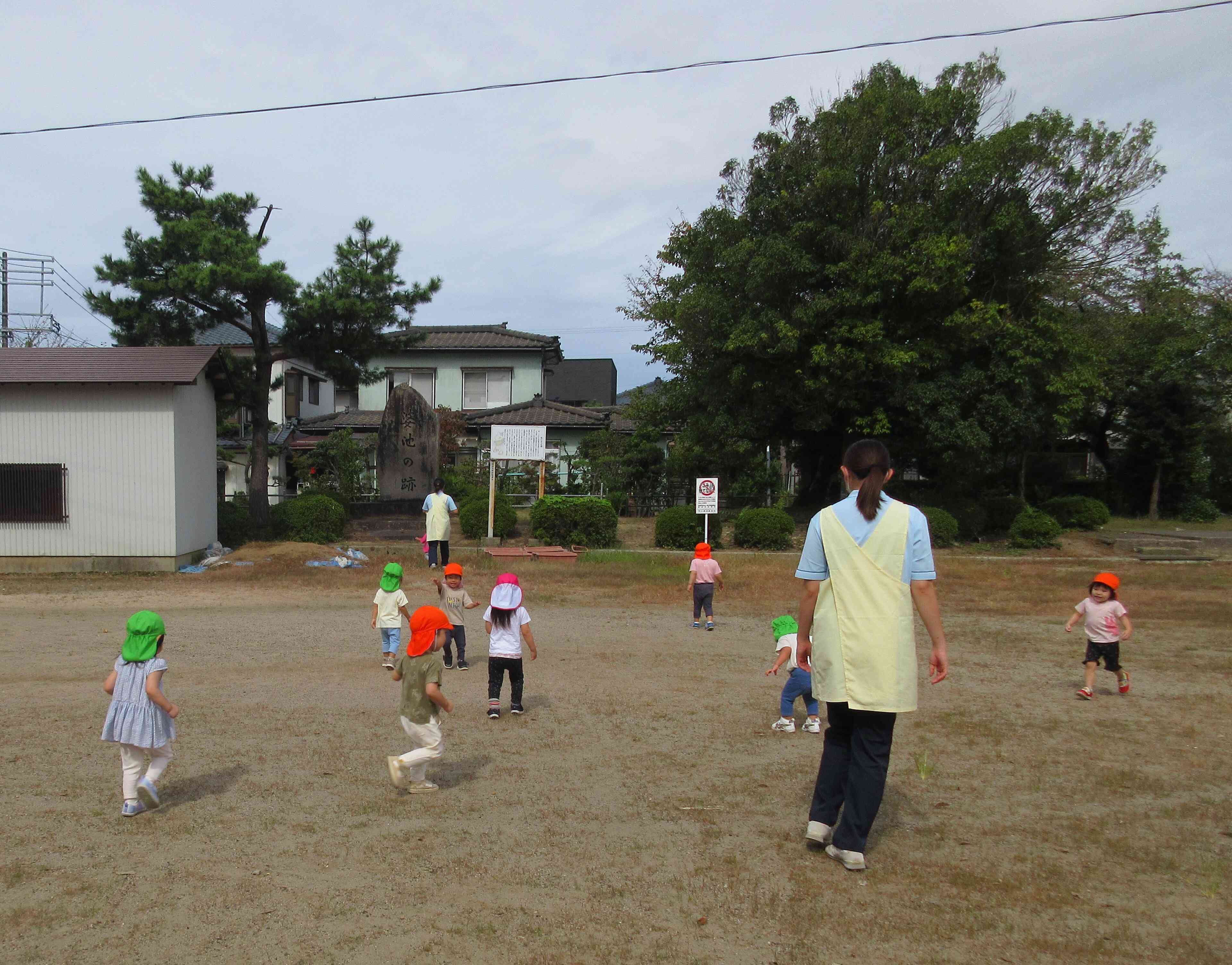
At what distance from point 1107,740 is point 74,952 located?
6000 millimetres

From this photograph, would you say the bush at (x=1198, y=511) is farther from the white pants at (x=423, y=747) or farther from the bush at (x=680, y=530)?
the white pants at (x=423, y=747)

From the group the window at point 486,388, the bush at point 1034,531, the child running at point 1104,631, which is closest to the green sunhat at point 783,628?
the child running at point 1104,631

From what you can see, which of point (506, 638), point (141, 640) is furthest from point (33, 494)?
point (141, 640)

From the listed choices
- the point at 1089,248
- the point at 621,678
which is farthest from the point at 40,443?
the point at 1089,248

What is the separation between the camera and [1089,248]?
928 inches

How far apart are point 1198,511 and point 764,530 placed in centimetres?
1709

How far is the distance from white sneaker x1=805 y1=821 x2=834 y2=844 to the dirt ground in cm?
7

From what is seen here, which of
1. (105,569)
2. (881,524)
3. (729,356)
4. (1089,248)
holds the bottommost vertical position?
(105,569)

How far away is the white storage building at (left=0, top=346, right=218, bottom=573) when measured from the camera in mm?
15414

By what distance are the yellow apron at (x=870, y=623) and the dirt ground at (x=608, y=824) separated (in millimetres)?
818

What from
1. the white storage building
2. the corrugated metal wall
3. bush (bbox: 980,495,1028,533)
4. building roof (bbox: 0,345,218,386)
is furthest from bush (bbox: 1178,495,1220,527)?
the corrugated metal wall

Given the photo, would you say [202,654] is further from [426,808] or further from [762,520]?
[762,520]

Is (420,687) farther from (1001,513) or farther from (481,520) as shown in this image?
(1001,513)

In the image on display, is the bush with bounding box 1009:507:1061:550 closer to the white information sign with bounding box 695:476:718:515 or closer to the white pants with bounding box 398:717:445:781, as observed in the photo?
the white information sign with bounding box 695:476:718:515
